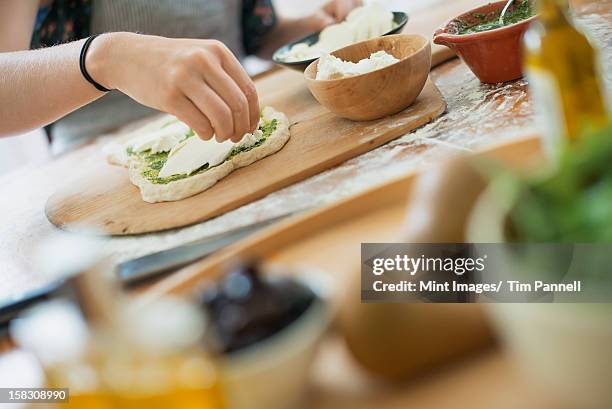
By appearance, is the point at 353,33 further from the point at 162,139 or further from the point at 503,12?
the point at 162,139

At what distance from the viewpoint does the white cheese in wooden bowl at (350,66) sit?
4.62ft

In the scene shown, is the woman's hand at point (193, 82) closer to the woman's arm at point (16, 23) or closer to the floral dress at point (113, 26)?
the woman's arm at point (16, 23)

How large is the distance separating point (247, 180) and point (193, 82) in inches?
8.7

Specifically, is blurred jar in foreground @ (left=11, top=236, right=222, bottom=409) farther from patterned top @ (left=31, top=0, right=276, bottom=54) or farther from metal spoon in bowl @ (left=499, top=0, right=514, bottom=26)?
patterned top @ (left=31, top=0, right=276, bottom=54)

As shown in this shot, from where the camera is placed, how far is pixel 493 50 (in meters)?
1.39

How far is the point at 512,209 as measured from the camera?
1.92 ft

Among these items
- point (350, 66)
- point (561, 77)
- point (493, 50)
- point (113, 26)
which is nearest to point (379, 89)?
point (350, 66)

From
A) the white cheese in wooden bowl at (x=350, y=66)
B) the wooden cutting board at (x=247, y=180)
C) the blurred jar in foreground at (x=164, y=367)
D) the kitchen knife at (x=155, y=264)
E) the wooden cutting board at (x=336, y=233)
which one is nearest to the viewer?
the blurred jar in foreground at (x=164, y=367)

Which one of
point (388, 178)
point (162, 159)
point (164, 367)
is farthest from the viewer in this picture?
point (162, 159)

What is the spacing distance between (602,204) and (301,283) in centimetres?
27

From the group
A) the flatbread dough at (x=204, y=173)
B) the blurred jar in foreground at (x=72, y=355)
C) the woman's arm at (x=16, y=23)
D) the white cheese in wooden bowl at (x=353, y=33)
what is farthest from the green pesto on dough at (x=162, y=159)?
the blurred jar in foreground at (x=72, y=355)

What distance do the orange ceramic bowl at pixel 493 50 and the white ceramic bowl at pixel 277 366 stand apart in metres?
0.95

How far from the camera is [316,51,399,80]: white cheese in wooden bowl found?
4.62 feet

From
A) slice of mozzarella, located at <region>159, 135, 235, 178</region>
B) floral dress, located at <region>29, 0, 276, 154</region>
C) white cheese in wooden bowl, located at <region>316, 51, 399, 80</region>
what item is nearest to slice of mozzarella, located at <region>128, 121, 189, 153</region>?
slice of mozzarella, located at <region>159, 135, 235, 178</region>
